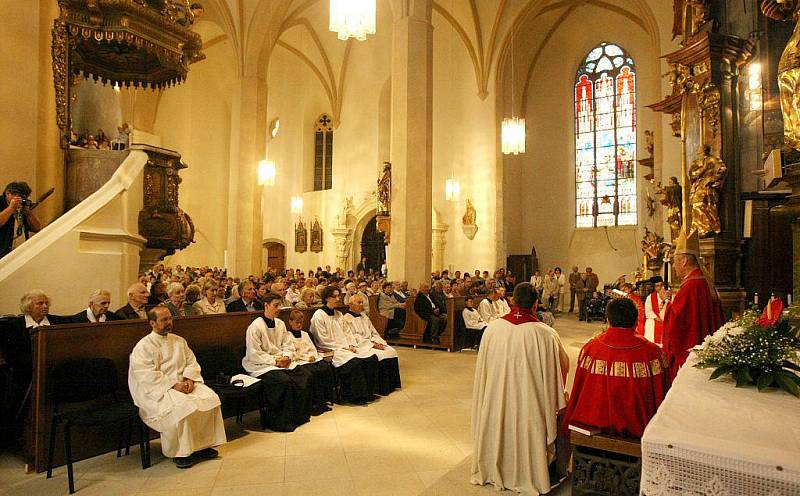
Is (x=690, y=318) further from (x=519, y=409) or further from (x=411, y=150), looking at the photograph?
Answer: (x=411, y=150)

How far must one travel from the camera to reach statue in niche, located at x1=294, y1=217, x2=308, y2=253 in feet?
76.5

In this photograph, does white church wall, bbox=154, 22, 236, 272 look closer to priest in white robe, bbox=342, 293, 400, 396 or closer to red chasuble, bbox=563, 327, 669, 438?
priest in white robe, bbox=342, 293, 400, 396

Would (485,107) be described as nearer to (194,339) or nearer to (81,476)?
(194,339)

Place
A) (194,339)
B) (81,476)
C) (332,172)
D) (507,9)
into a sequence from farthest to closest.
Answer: (332,172) < (507,9) < (194,339) < (81,476)

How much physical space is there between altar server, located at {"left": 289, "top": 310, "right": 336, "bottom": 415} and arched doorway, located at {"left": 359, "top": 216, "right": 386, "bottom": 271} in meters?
15.6

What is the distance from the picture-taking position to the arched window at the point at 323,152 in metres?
24.0

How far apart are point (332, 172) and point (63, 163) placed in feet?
52.3

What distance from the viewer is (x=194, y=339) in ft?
19.0

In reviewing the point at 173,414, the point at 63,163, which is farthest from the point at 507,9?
the point at 173,414

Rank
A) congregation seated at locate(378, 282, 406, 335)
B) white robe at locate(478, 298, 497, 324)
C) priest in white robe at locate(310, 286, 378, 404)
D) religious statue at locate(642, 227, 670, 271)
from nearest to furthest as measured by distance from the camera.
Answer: priest in white robe at locate(310, 286, 378, 404) < white robe at locate(478, 298, 497, 324) < congregation seated at locate(378, 282, 406, 335) < religious statue at locate(642, 227, 670, 271)

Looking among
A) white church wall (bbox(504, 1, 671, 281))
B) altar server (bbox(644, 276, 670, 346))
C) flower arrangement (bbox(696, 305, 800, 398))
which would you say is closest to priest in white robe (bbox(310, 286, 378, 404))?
altar server (bbox(644, 276, 670, 346))

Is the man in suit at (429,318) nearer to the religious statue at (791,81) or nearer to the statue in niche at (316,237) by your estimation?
the religious statue at (791,81)

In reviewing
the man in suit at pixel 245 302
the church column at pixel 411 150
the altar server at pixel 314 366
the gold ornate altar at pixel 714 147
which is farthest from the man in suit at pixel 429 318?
the gold ornate altar at pixel 714 147

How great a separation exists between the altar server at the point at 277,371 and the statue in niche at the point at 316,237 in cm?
1681
